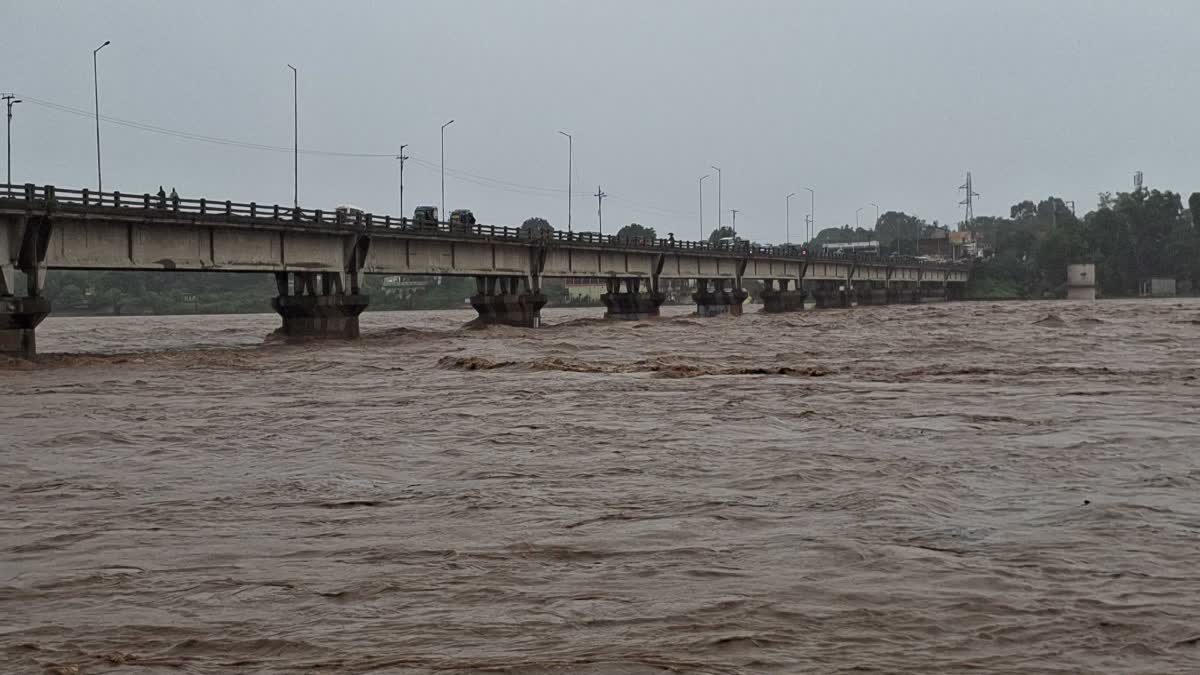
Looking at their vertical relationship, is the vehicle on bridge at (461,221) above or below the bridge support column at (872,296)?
above

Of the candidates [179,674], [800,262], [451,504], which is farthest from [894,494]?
[800,262]

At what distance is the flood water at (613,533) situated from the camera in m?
7.33

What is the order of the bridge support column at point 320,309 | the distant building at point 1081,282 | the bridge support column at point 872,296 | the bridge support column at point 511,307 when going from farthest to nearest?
the distant building at point 1081,282
the bridge support column at point 872,296
the bridge support column at point 511,307
the bridge support column at point 320,309

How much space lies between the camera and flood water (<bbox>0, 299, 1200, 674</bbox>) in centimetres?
733

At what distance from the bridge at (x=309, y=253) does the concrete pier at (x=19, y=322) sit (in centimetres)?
4

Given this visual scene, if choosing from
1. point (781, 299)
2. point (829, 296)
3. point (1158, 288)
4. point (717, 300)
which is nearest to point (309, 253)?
point (717, 300)

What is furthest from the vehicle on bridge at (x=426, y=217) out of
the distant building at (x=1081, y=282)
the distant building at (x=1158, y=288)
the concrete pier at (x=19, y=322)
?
the distant building at (x=1158, y=288)

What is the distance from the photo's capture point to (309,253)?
2199 inches

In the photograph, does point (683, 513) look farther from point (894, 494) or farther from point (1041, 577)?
point (1041, 577)

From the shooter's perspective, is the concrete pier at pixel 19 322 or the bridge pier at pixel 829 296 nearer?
the concrete pier at pixel 19 322

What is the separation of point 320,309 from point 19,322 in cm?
1930

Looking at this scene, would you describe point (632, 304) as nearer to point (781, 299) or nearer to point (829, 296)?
point (781, 299)

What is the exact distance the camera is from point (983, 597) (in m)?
8.19

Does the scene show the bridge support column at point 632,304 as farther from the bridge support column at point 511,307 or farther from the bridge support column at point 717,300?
the bridge support column at point 511,307
